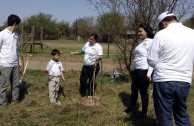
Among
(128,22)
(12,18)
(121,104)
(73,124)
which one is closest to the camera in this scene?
(73,124)

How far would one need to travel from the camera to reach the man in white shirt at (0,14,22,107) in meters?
7.08

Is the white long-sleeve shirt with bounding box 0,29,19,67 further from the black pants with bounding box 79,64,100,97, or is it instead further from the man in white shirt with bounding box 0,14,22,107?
the black pants with bounding box 79,64,100,97

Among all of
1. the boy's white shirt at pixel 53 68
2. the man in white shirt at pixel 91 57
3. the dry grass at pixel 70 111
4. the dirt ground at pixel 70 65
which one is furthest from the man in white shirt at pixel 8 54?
the dirt ground at pixel 70 65

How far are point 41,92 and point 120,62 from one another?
312cm

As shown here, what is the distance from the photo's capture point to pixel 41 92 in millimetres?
8758

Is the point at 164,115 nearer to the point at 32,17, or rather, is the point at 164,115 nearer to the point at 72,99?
the point at 72,99

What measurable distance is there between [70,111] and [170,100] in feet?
8.91

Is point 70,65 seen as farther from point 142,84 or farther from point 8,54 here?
point 142,84

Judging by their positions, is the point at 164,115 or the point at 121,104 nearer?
the point at 164,115

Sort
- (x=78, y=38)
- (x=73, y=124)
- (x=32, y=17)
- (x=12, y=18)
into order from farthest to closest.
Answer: (x=32, y=17) < (x=78, y=38) < (x=12, y=18) < (x=73, y=124)

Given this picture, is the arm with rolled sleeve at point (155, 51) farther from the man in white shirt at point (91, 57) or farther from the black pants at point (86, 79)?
the black pants at point (86, 79)

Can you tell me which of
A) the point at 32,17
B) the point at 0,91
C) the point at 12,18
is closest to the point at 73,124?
the point at 0,91

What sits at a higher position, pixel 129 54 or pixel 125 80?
pixel 129 54

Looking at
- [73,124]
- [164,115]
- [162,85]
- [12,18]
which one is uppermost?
[12,18]
